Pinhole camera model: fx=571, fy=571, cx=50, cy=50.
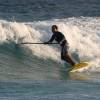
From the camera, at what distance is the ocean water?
45.3 ft

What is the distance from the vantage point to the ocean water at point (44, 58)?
1380 centimetres

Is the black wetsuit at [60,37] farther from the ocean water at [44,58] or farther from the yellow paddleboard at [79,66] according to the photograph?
the ocean water at [44,58]

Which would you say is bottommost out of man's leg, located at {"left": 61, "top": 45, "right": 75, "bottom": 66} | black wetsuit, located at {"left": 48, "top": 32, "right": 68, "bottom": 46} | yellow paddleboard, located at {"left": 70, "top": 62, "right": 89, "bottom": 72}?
yellow paddleboard, located at {"left": 70, "top": 62, "right": 89, "bottom": 72}

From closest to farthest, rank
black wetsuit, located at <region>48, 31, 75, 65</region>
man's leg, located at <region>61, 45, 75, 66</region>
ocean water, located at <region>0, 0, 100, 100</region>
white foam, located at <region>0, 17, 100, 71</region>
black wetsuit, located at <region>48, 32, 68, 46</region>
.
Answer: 1. ocean water, located at <region>0, 0, 100, 100</region>
2. black wetsuit, located at <region>48, 32, 68, 46</region>
3. black wetsuit, located at <region>48, 31, 75, 65</region>
4. man's leg, located at <region>61, 45, 75, 66</region>
5. white foam, located at <region>0, 17, 100, 71</region>

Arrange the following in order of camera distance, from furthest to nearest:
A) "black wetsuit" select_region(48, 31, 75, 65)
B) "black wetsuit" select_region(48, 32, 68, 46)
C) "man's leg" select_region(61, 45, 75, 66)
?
1. "man's leg" select_region(61, 45, 75, 66)
2. "black wetsuit" select_region(48, 31, 75, 65)
3. "black wetsuit" select_region(48, 32, 68, 46)

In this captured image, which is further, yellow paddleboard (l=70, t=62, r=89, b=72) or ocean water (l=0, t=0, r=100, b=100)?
yellow paddleboard (l=70, t=62, r=89, b=72)

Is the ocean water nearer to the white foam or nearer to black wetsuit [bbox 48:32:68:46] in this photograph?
the white foam

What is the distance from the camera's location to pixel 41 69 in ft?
57.8

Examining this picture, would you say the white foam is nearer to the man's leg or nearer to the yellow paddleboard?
the yellow paddleboard

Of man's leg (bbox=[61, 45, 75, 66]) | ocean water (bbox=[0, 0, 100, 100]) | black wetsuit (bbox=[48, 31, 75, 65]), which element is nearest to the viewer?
ocean water (bbox=[0, 0, 100, 100])

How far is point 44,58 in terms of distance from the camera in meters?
19.2

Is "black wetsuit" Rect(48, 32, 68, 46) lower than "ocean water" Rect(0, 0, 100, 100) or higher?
higher

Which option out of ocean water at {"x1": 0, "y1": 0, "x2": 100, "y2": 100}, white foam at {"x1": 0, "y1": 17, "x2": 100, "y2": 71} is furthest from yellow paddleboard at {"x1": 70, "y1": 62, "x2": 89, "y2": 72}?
white foam at {"x1": 0, "y1": 17, "x2": 100, "y2": 71}

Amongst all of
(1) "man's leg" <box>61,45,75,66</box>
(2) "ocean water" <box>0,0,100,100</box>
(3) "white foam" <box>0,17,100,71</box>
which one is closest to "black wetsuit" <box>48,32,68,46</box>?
(1) "man's leg" <box>61,45,75,66</box>
